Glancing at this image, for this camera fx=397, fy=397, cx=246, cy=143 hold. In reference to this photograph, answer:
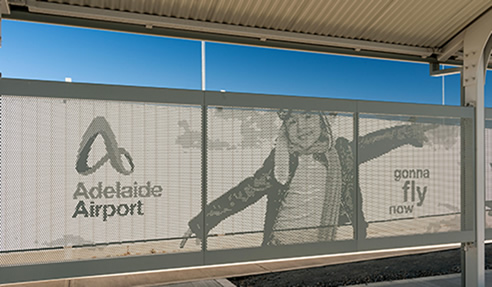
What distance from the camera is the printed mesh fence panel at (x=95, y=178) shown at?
3426 mm

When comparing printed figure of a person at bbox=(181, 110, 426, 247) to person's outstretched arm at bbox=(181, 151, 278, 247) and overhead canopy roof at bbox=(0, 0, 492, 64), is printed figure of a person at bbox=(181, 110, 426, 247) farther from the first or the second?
overhead canopy roof at bbox=(0, 0, 492, 64)

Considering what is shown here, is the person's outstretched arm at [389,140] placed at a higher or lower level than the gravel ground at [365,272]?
higher

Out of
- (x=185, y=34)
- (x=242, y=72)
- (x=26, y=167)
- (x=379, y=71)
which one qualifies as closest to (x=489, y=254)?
(x=379, y=71)

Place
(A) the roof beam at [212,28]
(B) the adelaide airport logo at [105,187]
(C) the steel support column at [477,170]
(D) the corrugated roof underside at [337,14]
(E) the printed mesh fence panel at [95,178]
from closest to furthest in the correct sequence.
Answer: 1. (E) the printed mesh fence panel at [95,178]
2. (B) the adelaide airport logo at [105,187]
3. (A) the roof beam at [212,28]
4. (D) the corrugated roof underside at [337,14]
5. (C) the steel support column at [477,170]

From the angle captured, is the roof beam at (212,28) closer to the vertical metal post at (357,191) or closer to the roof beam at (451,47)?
the roof beam at (451,47)

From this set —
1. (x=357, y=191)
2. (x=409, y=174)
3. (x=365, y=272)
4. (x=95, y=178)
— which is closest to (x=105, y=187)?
(x=95, y=178)

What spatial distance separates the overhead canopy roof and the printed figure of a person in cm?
112

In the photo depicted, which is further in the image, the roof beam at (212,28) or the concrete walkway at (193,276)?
the concrete walkway at (193,276)

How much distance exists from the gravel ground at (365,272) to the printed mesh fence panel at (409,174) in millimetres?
2113

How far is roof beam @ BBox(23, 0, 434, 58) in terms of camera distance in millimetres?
3918

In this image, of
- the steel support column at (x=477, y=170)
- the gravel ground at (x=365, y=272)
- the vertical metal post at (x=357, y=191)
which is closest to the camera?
the vertical metal post at (x=357, y=191)

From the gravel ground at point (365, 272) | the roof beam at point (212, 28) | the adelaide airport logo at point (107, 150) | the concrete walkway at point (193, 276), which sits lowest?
the concrete walkway at point (193, 276)

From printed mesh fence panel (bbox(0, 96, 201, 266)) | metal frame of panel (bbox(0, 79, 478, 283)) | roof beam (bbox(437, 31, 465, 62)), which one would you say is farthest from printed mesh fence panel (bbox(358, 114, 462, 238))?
printed mesh fence panel (bbox(0, 96, 201, 266))

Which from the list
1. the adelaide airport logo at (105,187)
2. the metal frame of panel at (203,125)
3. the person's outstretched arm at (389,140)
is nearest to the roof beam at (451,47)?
the metal frame of panel at (203,125)
